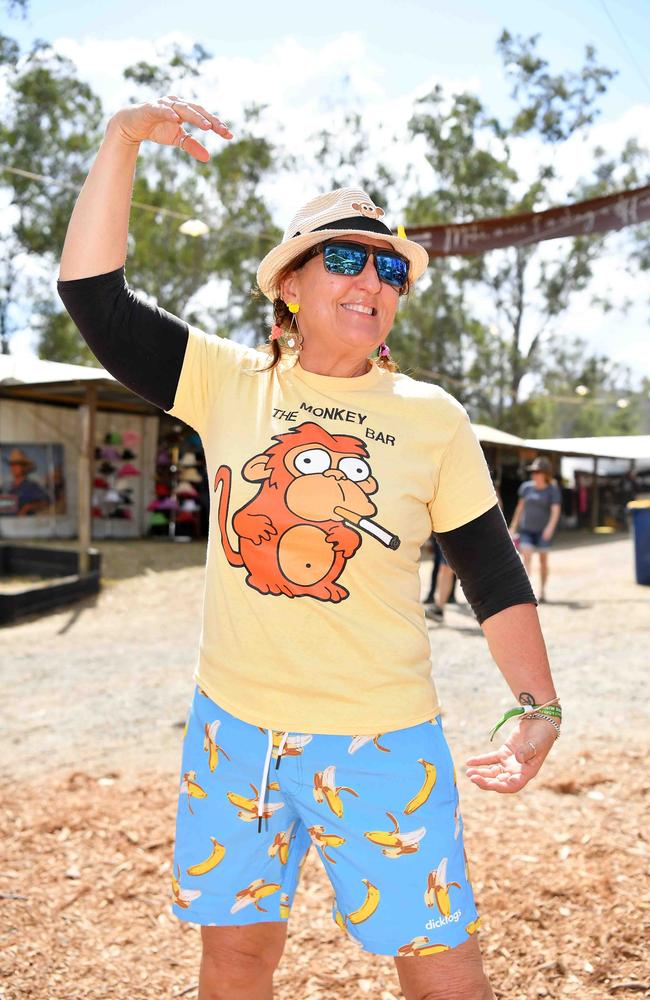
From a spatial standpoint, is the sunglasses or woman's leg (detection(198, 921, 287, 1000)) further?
the sunglasses

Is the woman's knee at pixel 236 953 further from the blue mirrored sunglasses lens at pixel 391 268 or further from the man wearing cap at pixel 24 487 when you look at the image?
the man wearing cap at pixel 24 487

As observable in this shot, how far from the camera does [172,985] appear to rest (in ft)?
8.67

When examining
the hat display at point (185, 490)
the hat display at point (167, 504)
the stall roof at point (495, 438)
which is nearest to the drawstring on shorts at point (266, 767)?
the stall roof at point (495, 438)

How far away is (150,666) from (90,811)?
3.58 metres

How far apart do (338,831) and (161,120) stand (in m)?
1.46

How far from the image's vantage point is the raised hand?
66.7 inches

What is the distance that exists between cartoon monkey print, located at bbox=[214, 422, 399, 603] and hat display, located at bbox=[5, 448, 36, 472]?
15.5 meters

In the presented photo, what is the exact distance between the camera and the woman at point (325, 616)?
162 cm

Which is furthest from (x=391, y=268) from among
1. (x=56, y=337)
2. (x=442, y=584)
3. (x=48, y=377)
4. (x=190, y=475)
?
(x=56, y=337)

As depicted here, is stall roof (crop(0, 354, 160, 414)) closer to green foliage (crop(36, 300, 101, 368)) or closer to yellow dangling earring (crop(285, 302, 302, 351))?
yellow dangling earring (crop(285, 302, 302, 351))

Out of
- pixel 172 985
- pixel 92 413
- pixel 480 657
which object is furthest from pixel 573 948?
pixel 92 413

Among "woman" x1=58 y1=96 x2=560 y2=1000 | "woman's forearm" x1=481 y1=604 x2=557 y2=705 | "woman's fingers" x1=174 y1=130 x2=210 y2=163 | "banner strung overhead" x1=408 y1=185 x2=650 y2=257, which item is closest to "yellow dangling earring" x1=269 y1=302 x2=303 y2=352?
"woman" x1=58 y1=96 x2=560 y2=1000

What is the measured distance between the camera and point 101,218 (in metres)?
1.72

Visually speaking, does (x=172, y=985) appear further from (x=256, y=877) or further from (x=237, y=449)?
(x=237, y=449)
